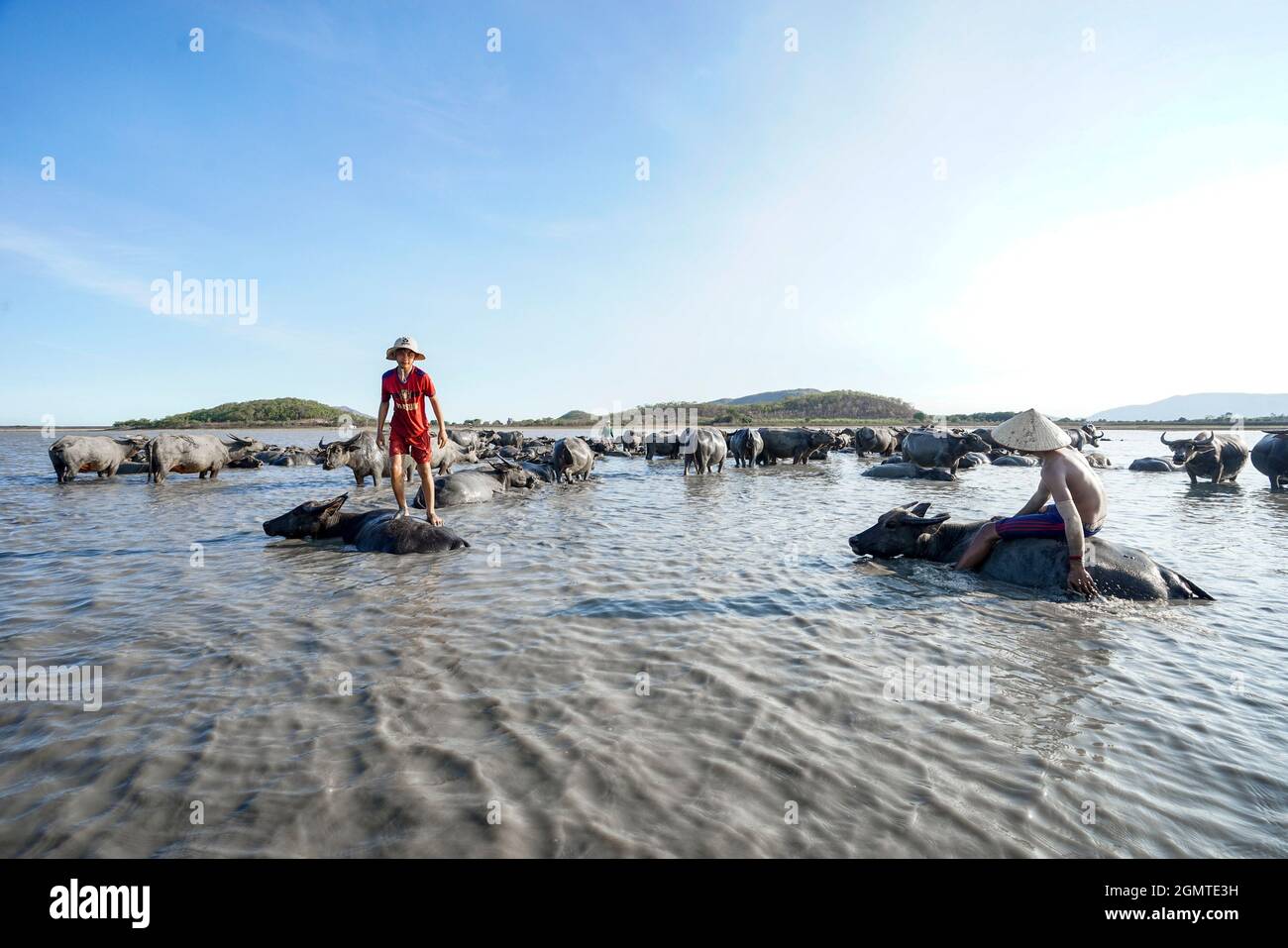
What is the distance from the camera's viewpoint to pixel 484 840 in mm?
2400

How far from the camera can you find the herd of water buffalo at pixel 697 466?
6457 mm

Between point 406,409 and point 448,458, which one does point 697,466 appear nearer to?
point 448,458

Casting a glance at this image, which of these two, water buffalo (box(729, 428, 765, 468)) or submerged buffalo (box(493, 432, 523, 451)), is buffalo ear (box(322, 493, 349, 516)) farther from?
submerged buffalo (box(493, 432, 523, 451))

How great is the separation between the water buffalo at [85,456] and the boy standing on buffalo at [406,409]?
1526 cm

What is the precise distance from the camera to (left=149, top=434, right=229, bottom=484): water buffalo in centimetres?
1664

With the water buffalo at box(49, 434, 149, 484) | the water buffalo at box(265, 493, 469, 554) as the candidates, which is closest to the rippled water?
the water buffalo at box(265, 493, 469, 554)

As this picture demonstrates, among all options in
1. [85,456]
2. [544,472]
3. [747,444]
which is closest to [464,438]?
[544,472]

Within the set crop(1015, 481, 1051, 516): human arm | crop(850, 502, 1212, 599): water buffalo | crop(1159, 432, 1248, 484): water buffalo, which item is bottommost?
crop(850, 502, 1212, 599): water buffalo

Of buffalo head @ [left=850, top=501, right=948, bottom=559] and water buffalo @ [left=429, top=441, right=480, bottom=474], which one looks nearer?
buffalo head @ [left=850, top=501, right=948, bottom=559]

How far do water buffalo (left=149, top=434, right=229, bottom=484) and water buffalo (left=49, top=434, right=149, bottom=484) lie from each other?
5.05 ft

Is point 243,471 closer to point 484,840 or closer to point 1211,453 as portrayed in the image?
point 484,840

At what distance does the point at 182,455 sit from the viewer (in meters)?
17.4
